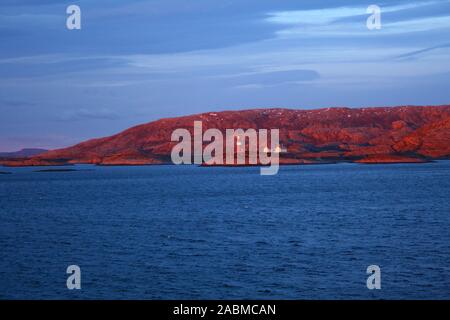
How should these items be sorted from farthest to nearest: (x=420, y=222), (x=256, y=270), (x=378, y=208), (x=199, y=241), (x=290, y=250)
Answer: (x=378, y=208) < (x=420, y=222) < (x=199, y=241) < (x=290, y=250) < (x=256, y=270)

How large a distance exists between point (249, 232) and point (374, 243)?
861 cm

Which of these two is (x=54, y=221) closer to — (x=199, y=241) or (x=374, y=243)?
(x=199, y=241)

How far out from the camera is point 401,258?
30.8 m

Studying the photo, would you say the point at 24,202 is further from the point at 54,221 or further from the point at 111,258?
the point at 111,258

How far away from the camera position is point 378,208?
5678 cm

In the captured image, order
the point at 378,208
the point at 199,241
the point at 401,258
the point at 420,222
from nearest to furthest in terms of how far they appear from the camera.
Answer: the point at 401,258
the point at 199,241
the point at 420,222
the point at 378,208

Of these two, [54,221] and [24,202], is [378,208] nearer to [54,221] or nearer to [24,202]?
[54,221]

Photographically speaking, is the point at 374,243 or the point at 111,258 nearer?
the point at 111,258

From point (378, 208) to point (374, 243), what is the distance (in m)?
21.6

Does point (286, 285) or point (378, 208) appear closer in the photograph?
point (286, 285)

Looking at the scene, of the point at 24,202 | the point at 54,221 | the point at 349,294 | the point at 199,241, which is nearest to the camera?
the point at 349,294

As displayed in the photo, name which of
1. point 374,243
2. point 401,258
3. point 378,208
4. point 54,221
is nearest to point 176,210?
point 54,221

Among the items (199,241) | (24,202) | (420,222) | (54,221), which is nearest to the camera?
(199,241)

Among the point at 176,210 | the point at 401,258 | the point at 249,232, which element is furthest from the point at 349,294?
the point at 176,210
